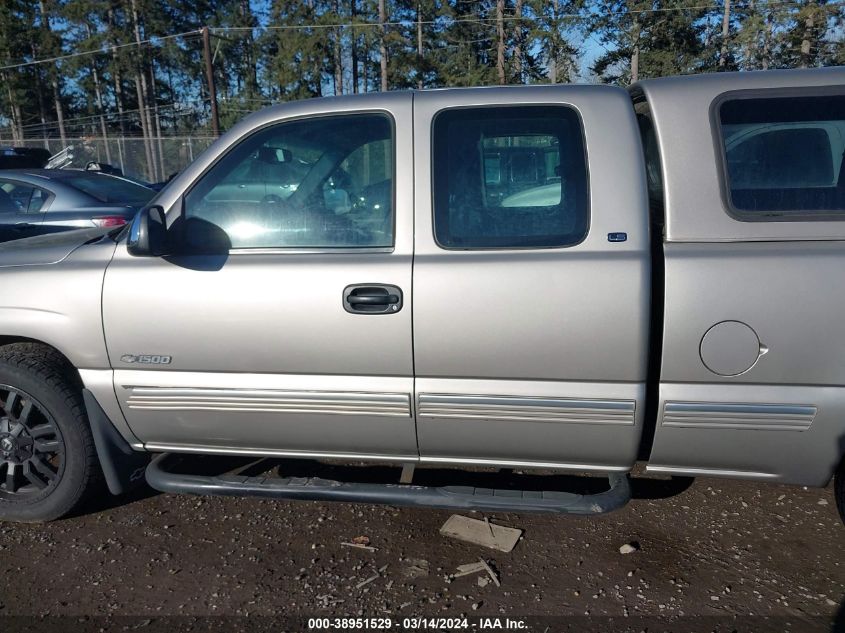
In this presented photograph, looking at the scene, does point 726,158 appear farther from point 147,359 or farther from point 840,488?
point 147,359

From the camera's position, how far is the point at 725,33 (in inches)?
1117

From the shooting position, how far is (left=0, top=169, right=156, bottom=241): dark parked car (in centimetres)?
713

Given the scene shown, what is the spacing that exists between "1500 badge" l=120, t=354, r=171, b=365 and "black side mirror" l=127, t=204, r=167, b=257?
0.44 metres

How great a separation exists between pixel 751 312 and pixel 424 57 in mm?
34747

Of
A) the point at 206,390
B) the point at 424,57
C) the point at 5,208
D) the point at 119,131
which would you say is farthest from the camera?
the point at 119,131

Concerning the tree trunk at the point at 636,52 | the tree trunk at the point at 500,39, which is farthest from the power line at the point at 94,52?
the tree trunk at the point at 636,52

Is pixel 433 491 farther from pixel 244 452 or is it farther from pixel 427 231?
pixel 427 231

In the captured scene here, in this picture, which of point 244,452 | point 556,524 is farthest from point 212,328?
point 556,524

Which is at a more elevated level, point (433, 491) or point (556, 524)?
point (433, 491)

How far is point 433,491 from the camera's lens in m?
2.66

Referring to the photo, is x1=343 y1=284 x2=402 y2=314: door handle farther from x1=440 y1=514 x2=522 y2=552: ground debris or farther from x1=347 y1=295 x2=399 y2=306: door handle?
x1=440 y1=514 x2=522 y2=552: ground debris

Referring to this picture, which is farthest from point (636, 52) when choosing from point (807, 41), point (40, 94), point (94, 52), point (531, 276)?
point (40, 94)

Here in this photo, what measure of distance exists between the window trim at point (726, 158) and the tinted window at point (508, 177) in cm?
50

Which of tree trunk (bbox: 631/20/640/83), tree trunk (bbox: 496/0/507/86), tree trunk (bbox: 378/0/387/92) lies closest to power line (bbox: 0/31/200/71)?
tree trunk (bbox: 378/0/387/92)
